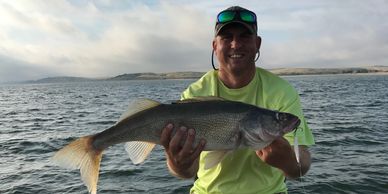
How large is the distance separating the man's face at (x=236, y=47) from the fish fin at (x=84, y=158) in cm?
190

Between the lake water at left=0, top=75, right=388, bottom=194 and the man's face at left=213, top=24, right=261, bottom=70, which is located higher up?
the man's face at left=213, top=24, right=261, bottom=70

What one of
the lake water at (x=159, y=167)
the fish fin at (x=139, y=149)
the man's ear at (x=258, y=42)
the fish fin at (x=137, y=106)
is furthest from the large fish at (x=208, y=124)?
the lake water at (x=159, y=167)

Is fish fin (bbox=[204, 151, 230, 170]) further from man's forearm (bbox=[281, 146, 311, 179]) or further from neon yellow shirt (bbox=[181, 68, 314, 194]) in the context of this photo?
man's forearm (bbox=[281, 146, 311, 179])

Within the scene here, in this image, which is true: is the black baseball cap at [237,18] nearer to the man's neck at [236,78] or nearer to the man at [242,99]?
the man at [242,99]

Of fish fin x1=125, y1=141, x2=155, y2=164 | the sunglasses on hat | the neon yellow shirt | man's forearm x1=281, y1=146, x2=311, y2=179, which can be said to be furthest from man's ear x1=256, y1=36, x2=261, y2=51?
fish fin x1=125, y1=141, x2=155, y2=164

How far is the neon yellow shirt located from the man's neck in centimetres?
6

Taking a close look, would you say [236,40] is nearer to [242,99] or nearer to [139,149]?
[242,99]

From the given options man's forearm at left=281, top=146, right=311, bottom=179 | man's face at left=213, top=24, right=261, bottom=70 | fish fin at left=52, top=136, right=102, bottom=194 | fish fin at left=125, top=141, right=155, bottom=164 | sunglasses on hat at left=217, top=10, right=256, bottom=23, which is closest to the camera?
A: man's forearm at left=281, top=146, right=311, bottom=179

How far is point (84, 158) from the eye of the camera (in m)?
5.12

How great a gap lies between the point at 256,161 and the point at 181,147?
3.25 ft

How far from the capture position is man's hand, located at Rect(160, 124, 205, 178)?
4.73 m

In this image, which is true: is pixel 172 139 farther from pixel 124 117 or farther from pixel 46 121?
pixel 46 121

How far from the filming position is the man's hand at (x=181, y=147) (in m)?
4.73

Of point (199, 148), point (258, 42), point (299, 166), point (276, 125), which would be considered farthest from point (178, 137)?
point (258, 42)
